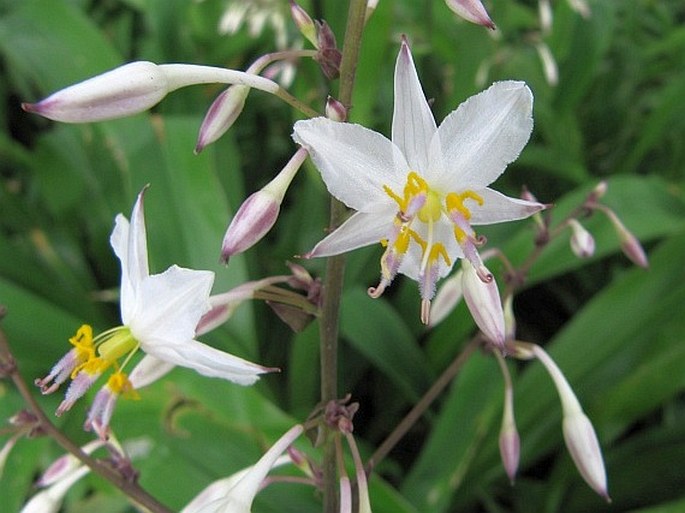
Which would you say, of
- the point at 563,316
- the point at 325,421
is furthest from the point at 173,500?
the point at 563,316

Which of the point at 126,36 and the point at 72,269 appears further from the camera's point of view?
the point at 126,36

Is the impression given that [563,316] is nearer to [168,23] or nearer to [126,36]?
[168,23]

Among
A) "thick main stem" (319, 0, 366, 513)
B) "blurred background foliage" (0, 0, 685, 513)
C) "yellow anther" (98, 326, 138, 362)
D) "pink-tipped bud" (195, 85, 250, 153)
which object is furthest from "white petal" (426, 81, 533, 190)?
"blurred background foliage" (0, 0, 685, 513)

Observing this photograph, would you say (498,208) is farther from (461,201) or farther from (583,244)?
(583,244)

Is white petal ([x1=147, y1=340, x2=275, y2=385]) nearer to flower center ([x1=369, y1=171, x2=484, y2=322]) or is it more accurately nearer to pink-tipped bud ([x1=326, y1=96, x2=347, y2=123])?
flower center ([x1=369, y1=171, x2=484, y2=322])

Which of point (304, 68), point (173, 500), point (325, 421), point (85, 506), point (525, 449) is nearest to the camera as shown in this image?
point (325, 421)
